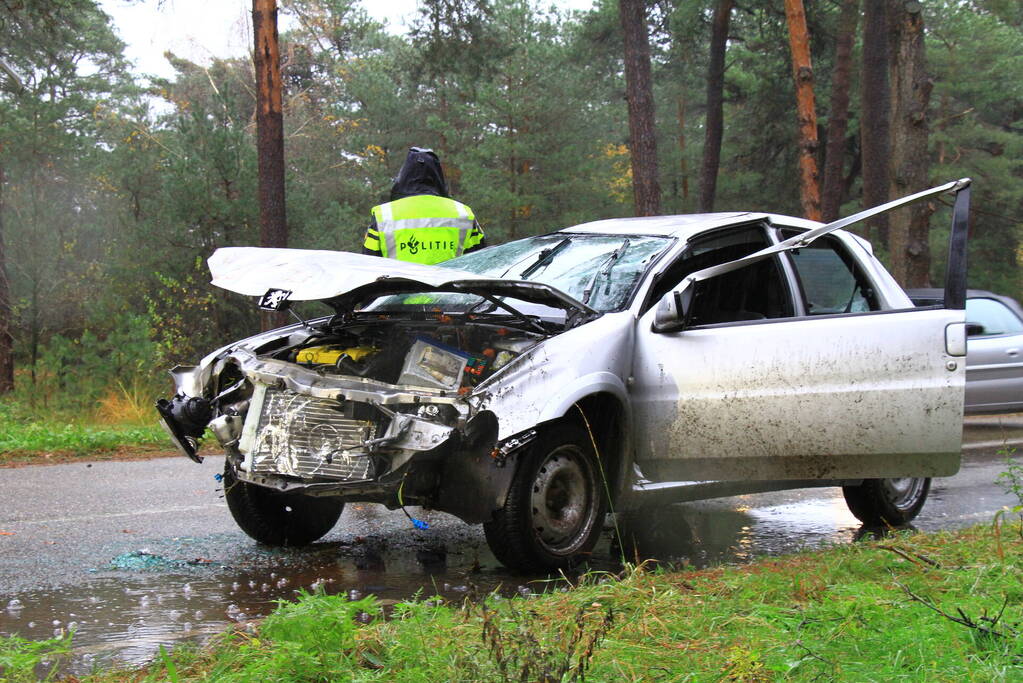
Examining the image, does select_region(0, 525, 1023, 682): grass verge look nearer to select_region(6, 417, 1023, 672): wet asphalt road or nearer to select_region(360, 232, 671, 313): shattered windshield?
select_region(6, 417, 1023, 672): wet asphalt road

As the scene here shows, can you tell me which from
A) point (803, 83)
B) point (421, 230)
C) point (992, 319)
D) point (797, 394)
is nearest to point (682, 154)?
point (803, 83)

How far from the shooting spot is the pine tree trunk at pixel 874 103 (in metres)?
23.1

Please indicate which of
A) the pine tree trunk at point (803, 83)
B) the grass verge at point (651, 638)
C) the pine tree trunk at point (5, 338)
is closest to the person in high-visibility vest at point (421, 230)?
the grass verge at point (651, 638)

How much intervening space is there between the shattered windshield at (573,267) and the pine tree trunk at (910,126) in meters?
8.86

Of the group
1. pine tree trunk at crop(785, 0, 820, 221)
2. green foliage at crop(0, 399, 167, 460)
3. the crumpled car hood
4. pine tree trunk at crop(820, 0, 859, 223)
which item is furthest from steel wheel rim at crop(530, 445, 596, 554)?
pine tree trunk at crop(820, 0, 859, 223)

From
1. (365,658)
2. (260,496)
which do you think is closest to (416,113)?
(260,496)

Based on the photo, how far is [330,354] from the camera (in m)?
5.62

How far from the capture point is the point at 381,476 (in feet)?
15.8

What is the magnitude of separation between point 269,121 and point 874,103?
14.6 metres

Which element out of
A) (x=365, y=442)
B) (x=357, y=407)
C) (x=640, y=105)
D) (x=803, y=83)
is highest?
(x=803, y=83)

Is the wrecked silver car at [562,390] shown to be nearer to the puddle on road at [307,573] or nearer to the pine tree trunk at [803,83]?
the puddle on road at [307,573]

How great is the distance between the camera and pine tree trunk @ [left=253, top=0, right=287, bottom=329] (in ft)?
48.4

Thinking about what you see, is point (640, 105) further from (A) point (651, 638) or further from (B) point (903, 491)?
(A) point (651, 638)

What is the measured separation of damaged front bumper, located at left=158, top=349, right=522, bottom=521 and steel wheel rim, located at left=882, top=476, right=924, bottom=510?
3.05m
